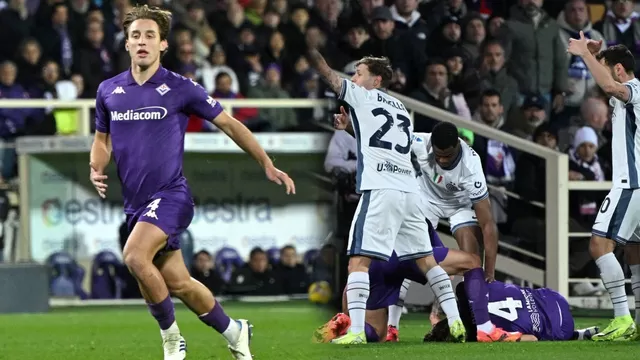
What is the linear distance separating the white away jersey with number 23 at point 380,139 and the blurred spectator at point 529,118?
5293mm

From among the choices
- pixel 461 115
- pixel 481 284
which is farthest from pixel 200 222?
pixel 481 284

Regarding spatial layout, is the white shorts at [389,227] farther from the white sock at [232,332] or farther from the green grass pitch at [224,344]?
the white sock at [232,332]

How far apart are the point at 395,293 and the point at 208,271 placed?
22.1 ft

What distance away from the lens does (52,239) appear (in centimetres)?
1538

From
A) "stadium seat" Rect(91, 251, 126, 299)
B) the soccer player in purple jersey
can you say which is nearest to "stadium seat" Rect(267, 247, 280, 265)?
"stadium seat" Rect(91, 251, 126, 299)

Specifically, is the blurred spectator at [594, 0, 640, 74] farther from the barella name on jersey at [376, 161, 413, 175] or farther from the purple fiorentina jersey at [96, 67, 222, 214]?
the purple fiorentina jersey at [96, 67, 222, 214]

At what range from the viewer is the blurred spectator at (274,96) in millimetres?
15570

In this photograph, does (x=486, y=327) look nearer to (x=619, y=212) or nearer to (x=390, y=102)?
(x=619, y=212)

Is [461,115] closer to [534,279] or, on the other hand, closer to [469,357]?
[534,279]

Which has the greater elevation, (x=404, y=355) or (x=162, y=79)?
(x=162, y=79)

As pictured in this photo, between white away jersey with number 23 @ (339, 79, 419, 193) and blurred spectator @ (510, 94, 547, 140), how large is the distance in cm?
529

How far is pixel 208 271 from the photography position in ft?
51.4

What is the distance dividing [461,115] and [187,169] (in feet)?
12.5

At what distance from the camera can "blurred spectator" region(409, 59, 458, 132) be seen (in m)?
13.4
